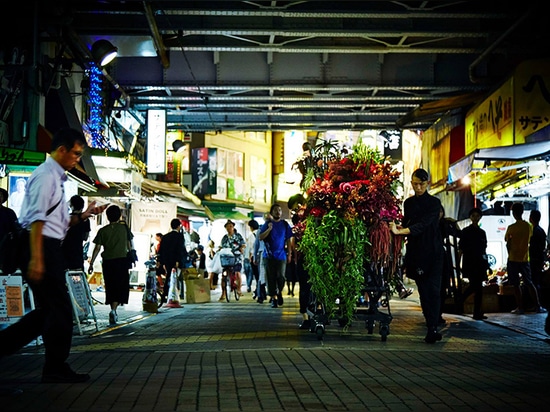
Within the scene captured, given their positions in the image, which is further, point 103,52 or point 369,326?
point 103,52

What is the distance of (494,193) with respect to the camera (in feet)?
71.4

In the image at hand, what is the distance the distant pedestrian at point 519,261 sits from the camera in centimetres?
1631

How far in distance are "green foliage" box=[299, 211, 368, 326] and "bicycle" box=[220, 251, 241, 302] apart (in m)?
11.8

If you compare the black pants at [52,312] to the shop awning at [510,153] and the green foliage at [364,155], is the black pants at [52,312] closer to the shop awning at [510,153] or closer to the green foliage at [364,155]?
the green foliage at [364,155]

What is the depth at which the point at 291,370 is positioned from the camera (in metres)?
7.99

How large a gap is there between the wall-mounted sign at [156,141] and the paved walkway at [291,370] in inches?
554

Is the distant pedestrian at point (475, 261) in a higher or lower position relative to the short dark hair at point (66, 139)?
lower

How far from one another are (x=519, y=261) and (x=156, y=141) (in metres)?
14.0

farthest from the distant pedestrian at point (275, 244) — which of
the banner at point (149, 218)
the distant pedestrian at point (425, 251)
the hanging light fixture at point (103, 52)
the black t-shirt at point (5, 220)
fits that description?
the banner at point (149, 218)

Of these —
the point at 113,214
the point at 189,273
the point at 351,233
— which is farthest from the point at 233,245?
the point at 351,233

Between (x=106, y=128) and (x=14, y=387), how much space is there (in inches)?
792

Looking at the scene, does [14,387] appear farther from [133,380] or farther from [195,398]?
[195,398]

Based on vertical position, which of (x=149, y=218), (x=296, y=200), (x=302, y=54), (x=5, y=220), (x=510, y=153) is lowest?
(x=5, y=220)

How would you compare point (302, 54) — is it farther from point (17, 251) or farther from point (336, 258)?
point (17, 251)
